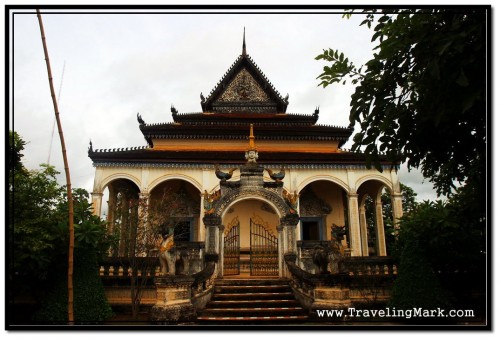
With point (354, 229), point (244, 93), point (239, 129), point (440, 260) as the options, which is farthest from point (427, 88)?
point (244, 93)

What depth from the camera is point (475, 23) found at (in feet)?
13.1

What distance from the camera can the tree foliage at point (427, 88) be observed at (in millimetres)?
3875

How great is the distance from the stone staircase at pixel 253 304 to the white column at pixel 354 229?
8628 mm

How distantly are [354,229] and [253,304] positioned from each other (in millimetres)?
10215

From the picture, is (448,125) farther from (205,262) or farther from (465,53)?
(205,262)

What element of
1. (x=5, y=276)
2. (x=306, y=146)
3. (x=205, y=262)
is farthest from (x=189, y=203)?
(x=5, y=276)

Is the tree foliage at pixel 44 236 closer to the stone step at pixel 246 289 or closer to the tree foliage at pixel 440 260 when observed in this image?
the stone step at pixel 246 289

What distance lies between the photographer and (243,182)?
33.6 feet

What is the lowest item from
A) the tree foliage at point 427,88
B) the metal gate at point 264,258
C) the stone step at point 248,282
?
Result: the stone step at point 248,282

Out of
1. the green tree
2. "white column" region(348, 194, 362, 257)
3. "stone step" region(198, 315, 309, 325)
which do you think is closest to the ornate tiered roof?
"white column" region(348, 194, 362, 257)

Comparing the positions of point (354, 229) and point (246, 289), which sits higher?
point (354, 229)

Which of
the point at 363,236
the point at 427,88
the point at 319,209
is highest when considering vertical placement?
the point at 427,88

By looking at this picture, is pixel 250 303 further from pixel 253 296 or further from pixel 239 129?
pixel 239 129

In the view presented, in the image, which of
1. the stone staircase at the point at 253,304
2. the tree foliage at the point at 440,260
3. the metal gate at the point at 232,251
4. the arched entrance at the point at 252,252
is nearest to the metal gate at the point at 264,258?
the arched entrance at the point at 252,252
